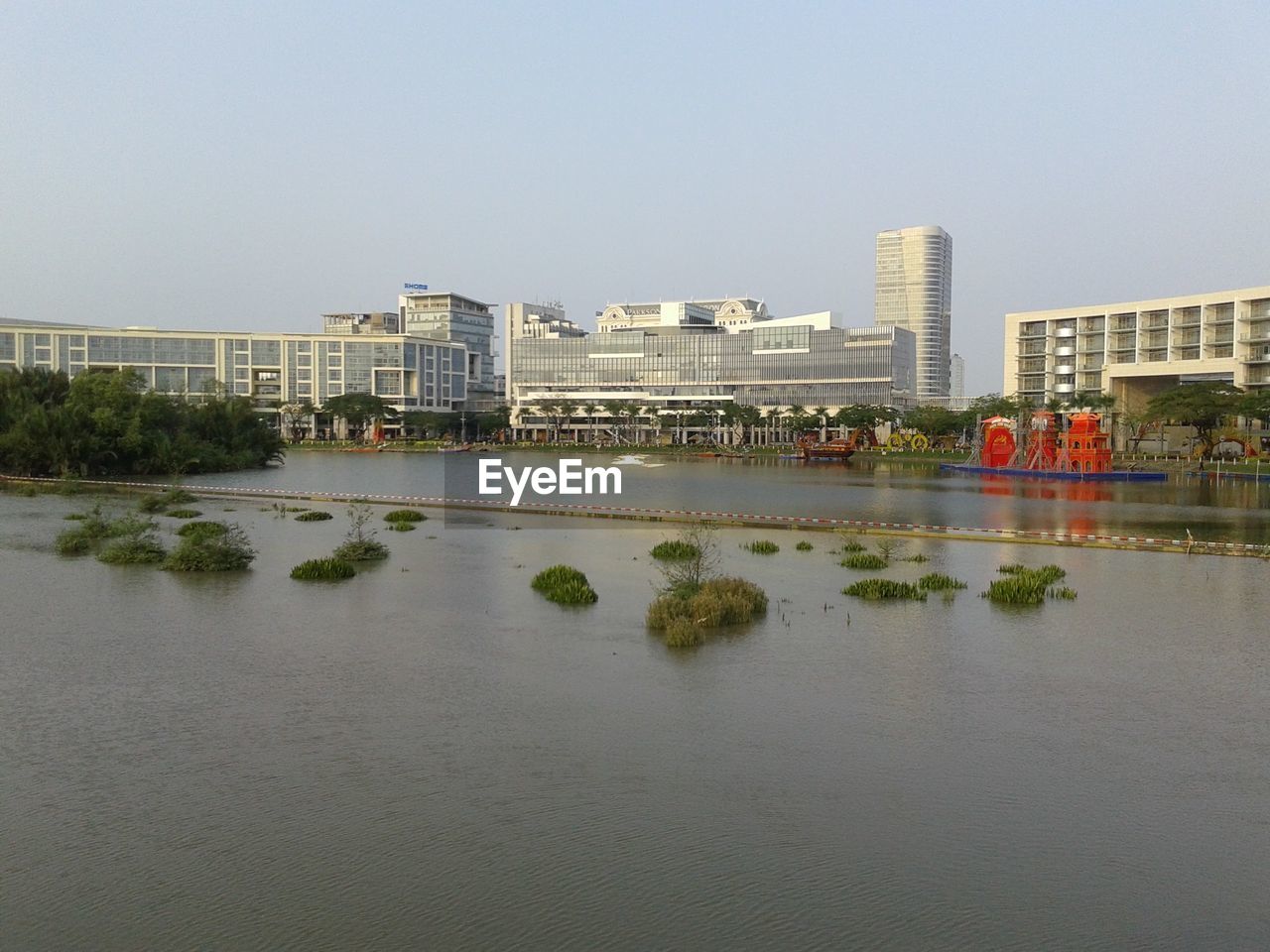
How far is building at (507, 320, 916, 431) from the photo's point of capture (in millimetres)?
161375

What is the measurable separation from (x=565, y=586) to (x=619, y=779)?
1052cm

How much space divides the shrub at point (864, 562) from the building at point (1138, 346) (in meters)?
81.4

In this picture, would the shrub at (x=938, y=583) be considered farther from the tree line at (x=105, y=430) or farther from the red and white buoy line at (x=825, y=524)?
the tree line at (x=105, y=430)

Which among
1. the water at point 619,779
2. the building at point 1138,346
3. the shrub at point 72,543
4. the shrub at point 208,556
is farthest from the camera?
the building at point 1138,346

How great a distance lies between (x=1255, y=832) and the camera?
9.77m

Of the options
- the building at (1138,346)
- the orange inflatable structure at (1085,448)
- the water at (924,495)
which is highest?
the building at (1138,346)

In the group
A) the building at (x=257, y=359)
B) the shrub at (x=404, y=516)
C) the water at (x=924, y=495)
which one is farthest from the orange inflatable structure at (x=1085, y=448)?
the building at (x=257, y=359)

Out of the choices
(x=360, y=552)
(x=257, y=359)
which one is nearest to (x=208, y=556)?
(x=360, y=552)

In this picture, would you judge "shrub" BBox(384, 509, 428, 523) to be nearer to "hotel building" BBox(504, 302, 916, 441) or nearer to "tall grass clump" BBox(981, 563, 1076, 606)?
"tall grass clump" BBox(981, 563, 1076, 606)

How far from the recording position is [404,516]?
121 ft

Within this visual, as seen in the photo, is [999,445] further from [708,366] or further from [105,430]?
[708,366]

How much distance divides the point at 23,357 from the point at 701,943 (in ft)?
536

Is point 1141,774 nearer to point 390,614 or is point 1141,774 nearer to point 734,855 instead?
point 734,855

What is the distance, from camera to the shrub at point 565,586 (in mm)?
20641
